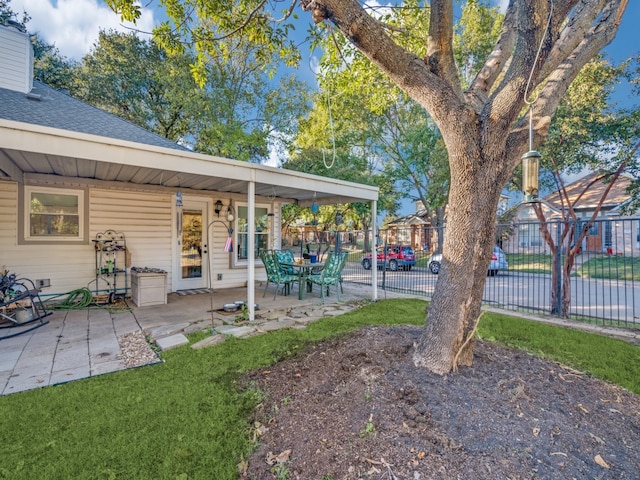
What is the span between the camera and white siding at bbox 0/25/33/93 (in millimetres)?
6641

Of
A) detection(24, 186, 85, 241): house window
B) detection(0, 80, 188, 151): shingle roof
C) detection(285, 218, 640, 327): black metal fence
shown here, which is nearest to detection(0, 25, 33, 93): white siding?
detection(0, 80, 188, 151): shingle roof

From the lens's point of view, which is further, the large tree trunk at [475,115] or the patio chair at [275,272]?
the patio chair at [275,272]

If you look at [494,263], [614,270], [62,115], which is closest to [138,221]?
[62,115]

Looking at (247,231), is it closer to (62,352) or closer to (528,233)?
(62,352)

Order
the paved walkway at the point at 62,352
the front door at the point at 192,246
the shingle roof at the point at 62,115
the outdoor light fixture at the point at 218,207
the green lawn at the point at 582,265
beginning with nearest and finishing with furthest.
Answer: the paved walkway at the point at 62,352
the shingle roof at the point at 62,115
the green lawn at the point at 582,265
the front door at the point at 192,246
the outdoor light fixture at the point at 218,207

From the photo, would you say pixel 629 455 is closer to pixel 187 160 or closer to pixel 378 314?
pixel 378 314

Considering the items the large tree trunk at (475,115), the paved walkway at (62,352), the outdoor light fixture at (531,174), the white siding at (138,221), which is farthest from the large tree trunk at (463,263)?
the white siding at (138,221)

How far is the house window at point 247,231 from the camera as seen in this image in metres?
8.05

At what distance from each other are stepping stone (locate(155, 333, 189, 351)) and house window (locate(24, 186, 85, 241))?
3630mm

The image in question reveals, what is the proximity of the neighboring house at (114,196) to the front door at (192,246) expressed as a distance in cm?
2

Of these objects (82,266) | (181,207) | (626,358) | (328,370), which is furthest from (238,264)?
(626,358)

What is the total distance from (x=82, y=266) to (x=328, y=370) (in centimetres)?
586

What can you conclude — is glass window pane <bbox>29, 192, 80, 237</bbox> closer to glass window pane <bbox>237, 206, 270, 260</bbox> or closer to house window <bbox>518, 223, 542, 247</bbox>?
glass window pane <bbox>237, 206, 270, 260</bbox>

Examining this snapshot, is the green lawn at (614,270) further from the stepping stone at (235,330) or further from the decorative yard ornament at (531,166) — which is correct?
the stepping stone at (235,330)
